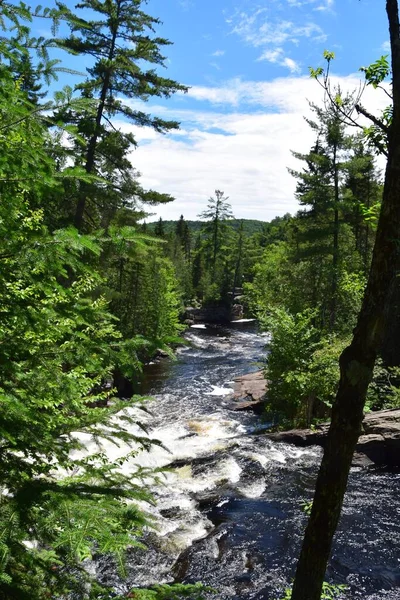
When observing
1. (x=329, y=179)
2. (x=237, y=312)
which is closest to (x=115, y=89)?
(x=329, y=179)

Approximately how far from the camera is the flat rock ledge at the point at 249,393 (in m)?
19.9

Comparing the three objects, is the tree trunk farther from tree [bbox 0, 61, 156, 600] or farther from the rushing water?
tree [bbox 0, 61, 156, 600]

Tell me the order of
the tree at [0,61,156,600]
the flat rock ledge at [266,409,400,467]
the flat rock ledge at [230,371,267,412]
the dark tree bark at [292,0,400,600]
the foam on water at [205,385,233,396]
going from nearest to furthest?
the tree at [0,61,156,600] → the dark tree bark at [292,0,400,600] → the flat rock ledge at [266,409,400,467] → the flat rock ledge at [230,371,267,412] → the foam on water at [205,385,233,396]

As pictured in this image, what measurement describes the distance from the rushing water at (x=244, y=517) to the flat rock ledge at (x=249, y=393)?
1613 millimetres

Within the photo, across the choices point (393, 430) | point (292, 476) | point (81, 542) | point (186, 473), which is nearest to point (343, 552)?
point (292, 476)

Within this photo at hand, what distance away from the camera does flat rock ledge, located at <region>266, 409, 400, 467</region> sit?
1363cm

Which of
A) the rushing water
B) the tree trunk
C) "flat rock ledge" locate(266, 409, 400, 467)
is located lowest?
the rushing water

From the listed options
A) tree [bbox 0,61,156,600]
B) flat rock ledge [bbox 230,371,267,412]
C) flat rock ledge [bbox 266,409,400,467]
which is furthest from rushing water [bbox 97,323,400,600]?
flat rock ledge [bbox 230,371,267,412]

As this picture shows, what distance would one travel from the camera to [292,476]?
12539 millimetres

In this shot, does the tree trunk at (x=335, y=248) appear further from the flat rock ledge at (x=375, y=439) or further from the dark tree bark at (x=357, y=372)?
the dark tree bark at (x=357, y=372)

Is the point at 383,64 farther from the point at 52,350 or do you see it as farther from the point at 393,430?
the point at 393,430

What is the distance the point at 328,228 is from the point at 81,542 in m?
23.0

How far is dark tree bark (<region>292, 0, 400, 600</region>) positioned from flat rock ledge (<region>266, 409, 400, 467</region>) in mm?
10481

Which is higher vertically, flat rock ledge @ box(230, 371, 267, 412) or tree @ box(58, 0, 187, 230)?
tree @ box(58, 0, 187, 230)
